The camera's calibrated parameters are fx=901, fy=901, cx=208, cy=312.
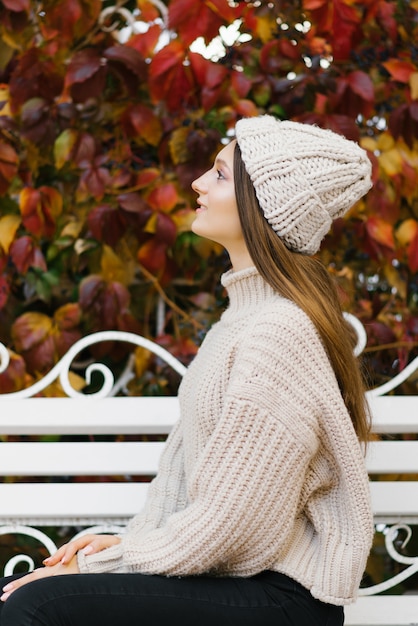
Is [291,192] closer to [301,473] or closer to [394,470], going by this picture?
[301,473]

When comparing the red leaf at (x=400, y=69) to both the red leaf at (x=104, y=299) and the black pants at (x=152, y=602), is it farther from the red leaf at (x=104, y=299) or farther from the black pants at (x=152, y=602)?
the black pants at (x=152, y=602)

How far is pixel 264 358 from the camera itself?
143 centimetres

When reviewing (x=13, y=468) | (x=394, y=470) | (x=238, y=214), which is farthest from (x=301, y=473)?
(x=13, y=468)

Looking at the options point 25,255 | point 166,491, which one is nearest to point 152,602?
point 166,491

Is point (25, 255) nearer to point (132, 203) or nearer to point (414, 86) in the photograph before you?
point (132, 203)

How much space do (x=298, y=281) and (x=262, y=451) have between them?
1.06 ft

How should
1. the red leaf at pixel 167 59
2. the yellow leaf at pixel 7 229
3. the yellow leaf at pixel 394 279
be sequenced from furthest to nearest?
1. the yellow leaf at pixel 394 279
2. the yellow leaf at pixel 7 229
3. the red leaf at pixel 167 59

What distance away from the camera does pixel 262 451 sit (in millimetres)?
1402

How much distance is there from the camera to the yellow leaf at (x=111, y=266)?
7.38 ft

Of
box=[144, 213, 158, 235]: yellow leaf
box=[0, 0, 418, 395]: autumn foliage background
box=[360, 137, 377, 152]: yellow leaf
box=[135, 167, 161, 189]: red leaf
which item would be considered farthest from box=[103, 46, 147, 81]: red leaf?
box=[360, 137, 377, 152]: yellow leaf

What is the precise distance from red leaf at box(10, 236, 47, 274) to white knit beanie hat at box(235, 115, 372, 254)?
0.80 metres

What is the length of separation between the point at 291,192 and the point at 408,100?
33.6 inches

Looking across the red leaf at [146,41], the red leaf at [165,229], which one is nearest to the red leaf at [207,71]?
the red leaf at [146,41]

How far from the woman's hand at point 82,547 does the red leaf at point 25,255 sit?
84 centimetres
